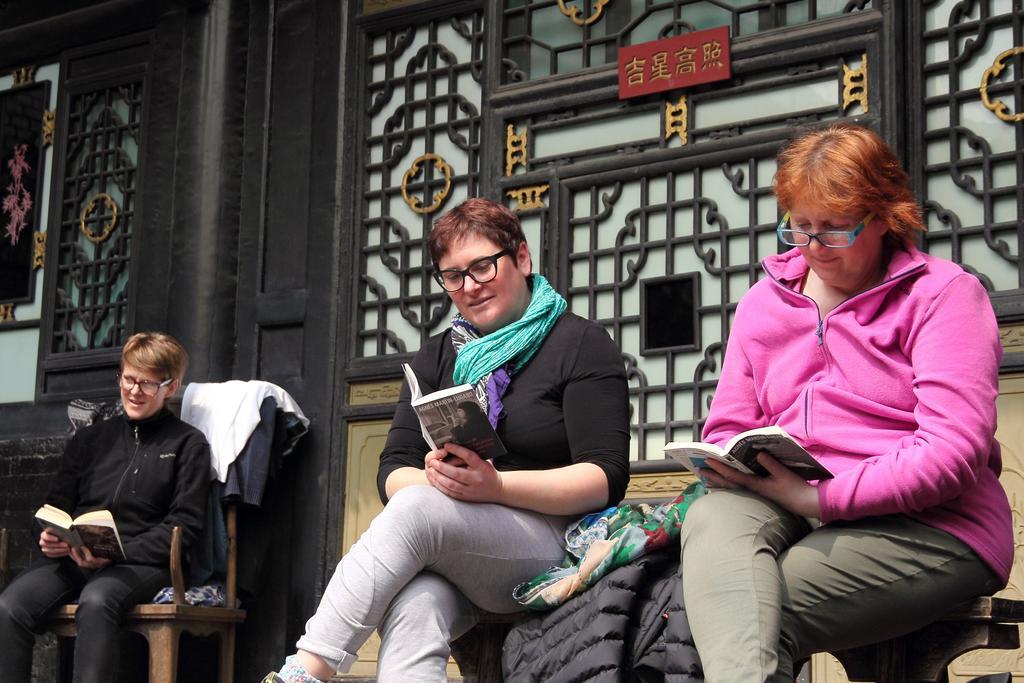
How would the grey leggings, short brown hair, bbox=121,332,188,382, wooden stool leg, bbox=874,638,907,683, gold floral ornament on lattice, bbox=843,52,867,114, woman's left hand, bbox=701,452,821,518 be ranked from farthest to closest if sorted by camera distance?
short brown hair, bbox=121,332,188,382 < gold floral ornament on lattice, bbox=843,52,867,114 < the grey leggings < wooden stool leg, bbox=874,638,907,683 < woman's left hand, bbox=701,452,821,518

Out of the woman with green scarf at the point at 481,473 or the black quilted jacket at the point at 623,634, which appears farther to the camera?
the woman with green scarf at the point at 481,473

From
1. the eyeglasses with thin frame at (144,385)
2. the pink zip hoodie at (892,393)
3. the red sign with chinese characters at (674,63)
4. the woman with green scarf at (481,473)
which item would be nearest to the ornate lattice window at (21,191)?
the eyeglasses with thin frame at (144,385)

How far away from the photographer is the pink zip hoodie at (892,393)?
2727mm

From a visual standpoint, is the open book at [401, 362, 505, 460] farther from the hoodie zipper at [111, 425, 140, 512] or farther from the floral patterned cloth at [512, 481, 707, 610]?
the hoodie zipper at [111, 425, 140, 512]

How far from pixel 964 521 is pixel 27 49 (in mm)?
5869

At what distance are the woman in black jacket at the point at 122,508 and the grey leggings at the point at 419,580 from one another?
7.24 ft

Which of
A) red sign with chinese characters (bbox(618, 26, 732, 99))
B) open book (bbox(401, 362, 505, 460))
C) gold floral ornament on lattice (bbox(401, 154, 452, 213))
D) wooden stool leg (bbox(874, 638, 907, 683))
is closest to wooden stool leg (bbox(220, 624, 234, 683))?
gold floral ornament on lattice (bbox(401, 154, 452, 213))

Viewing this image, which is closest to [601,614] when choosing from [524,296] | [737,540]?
[737,540]

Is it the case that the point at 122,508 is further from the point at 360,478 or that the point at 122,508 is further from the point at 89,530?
the point at 360,478

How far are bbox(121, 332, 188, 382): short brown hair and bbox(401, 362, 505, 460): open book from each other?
2472 mm

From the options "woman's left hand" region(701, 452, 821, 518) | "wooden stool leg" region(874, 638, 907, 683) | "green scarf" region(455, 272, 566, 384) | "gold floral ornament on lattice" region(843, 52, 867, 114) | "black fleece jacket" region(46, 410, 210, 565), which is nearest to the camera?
"woman's left hand" region(701, 452, 821, 518)

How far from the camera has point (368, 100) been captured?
625 cm

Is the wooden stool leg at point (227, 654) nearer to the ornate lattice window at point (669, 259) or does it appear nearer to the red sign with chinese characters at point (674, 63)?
the ornate lattice window at point (669, 259)

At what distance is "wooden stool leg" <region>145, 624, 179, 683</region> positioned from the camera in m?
5.14
